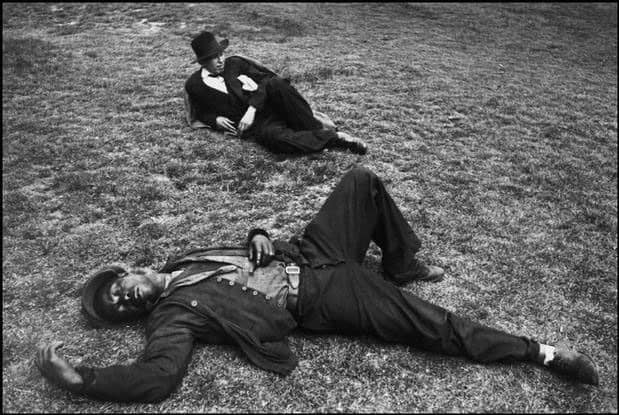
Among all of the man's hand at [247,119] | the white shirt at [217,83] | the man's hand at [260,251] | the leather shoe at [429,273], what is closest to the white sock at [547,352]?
the leather shoe at [429,273]

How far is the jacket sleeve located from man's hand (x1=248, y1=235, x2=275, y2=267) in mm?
736

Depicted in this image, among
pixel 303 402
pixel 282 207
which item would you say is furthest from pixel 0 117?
pixel 303 402

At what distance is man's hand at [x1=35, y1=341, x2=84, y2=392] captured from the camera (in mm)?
2951

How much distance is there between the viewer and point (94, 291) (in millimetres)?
3582

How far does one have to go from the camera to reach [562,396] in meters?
3.16

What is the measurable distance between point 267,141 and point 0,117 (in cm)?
426

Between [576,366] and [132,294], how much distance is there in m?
3.08

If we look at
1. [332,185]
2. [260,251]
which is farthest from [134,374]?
[332,185]

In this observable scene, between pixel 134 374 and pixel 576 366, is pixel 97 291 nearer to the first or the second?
pixel 134 374

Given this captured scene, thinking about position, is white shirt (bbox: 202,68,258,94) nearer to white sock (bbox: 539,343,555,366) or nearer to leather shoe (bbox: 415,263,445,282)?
leather shoe (bbox: 415,263,445,282)

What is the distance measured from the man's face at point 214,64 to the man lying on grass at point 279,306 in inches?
134

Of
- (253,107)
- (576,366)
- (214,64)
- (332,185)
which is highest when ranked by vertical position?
(214,64)

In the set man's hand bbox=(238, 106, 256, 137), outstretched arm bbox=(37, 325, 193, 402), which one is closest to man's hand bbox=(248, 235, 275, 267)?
outstretched arm bbox=(37, 325, 193, 402)

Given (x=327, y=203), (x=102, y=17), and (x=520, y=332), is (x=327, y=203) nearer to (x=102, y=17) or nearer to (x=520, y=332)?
(x=520, y=332)
